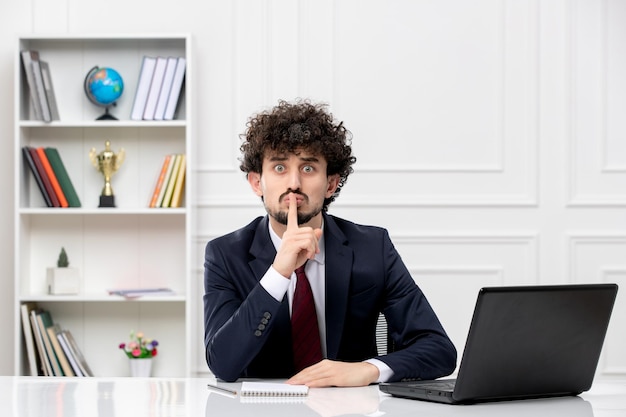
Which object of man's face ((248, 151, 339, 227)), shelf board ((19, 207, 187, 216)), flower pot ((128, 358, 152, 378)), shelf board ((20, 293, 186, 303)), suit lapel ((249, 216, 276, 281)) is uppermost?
man's face ((248, 151, 339, 227))

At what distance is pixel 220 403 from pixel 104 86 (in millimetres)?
2617

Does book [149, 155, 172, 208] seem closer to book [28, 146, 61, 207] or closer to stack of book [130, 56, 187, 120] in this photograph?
stack of book [130, 56, 187, 120]

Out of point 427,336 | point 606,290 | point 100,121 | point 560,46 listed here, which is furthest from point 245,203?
point 606,290

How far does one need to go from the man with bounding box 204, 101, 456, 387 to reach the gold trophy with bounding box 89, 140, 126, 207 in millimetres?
1686

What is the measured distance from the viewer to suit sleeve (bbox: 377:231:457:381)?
204cm

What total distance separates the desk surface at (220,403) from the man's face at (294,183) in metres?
0.57

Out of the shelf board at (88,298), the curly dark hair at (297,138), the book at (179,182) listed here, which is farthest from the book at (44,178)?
the curly dark hair at (297,138)

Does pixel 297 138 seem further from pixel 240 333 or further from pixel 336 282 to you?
pixel 240 333

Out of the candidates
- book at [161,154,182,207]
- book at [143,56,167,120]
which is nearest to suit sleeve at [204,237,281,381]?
book at [161,154,182,207]

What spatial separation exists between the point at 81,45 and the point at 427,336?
2.60 metres

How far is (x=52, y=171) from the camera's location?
4.00 metres

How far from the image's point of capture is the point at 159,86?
3996mm

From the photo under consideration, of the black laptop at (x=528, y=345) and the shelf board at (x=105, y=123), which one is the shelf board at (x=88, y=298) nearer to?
the shelf board at (x=105, y=123)

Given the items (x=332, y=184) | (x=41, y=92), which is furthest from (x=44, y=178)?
(x=332, y=184)
